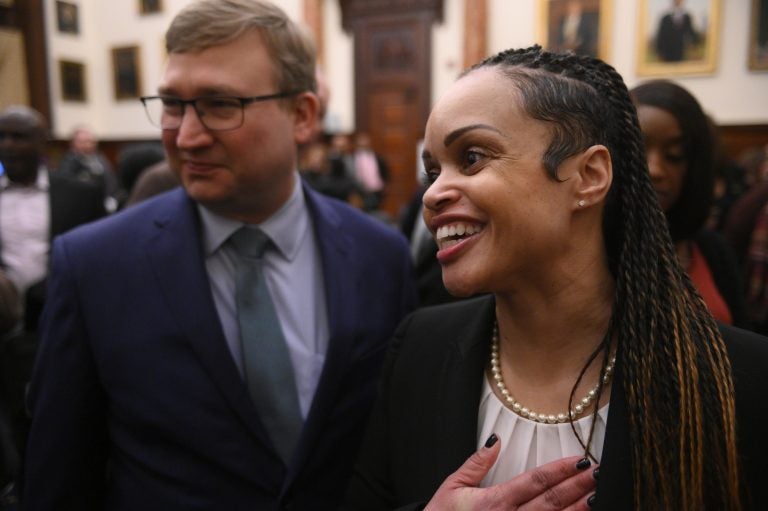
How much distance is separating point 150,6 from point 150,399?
13583 mm

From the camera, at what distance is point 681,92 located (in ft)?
6.62

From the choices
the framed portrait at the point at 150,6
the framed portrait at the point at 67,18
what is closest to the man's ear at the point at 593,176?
the framed portrait at the point at 67,18

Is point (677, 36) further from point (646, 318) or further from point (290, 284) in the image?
point (646, 318)

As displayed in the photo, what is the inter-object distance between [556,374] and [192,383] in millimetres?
896

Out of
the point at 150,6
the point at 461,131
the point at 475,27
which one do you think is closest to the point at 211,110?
the point at 461,131

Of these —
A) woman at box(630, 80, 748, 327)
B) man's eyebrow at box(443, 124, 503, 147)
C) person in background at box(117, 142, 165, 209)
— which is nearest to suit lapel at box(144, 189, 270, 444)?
man's eyebrow at box(443, 124, 503, 147)

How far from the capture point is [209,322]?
1646mm

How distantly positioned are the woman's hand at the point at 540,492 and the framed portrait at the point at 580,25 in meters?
10.4

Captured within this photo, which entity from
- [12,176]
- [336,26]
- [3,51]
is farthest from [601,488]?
[336,26]

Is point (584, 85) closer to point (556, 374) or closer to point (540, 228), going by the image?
point (540, 228)

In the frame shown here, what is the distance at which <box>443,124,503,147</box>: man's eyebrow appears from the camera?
117 centimetres

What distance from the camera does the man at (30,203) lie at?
3686 mm

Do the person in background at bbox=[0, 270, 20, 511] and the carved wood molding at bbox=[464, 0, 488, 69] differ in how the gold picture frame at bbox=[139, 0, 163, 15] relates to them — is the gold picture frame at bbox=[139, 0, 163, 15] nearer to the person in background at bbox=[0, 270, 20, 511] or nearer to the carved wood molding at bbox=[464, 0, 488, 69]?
the carved wood molding at bbox=[464, 0, 488, 69]

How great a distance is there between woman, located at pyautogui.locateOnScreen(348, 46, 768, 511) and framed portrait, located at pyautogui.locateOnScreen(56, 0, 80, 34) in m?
13.1
